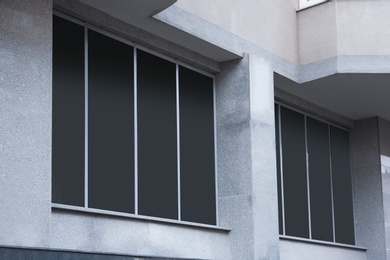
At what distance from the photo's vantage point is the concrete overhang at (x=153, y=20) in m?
16.2

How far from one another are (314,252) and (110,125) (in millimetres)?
8337

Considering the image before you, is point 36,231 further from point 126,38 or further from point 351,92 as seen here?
point 351,92

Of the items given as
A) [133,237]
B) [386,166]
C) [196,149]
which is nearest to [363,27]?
[386,166]

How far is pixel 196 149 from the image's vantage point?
18.8 meters

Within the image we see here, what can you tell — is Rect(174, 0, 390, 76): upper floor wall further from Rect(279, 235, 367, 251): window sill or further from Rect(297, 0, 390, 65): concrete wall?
Rect(279, 235, 367, 251): window sill

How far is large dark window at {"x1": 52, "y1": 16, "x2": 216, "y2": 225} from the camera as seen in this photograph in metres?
15.5

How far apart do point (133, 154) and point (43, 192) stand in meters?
3.22

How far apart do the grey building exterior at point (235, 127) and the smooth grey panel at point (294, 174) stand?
0.19 feet

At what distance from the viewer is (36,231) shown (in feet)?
45.1

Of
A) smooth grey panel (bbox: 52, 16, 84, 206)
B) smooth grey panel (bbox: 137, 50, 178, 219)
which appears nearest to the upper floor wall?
smooth grey panel (bbox: 137, 50, 178, 219)

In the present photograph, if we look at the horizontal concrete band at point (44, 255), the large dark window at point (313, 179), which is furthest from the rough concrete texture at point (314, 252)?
the horizontal concrete band at point (44, 255)

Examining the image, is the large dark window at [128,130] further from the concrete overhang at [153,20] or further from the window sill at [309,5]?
the window sill at [309,5]

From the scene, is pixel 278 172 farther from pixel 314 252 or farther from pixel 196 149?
pixel 196 149

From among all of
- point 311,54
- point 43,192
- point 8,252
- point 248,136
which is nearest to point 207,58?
point 248,136
